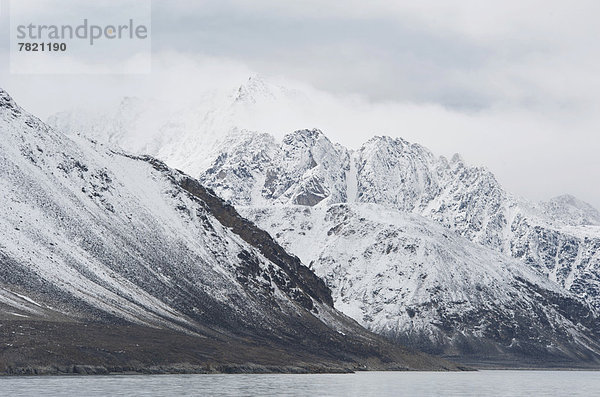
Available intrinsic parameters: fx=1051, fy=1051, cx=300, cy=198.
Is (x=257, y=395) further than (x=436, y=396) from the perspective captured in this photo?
No

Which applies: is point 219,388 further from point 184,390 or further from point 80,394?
point 80,394

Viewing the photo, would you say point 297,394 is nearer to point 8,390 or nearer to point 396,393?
point 396,393

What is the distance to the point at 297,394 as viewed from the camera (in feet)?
603

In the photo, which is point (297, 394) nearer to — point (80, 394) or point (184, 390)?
point (184, 390)

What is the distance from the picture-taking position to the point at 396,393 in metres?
200

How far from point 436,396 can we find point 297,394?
28.4m

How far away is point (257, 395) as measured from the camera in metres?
176

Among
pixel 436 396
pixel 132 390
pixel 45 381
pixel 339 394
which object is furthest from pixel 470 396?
pixel 45 381

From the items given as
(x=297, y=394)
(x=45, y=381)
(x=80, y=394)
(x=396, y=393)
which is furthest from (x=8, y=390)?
(x=396, y=393)

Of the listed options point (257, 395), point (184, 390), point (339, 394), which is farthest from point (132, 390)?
point (339, 394)

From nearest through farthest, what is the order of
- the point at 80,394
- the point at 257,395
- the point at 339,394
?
the point at 80,394, the point at 257,395, the point at 339,394

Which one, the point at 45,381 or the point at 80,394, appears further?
the point at 45,381

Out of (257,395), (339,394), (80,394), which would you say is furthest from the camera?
(339,394)

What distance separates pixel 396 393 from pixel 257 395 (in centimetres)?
3499
